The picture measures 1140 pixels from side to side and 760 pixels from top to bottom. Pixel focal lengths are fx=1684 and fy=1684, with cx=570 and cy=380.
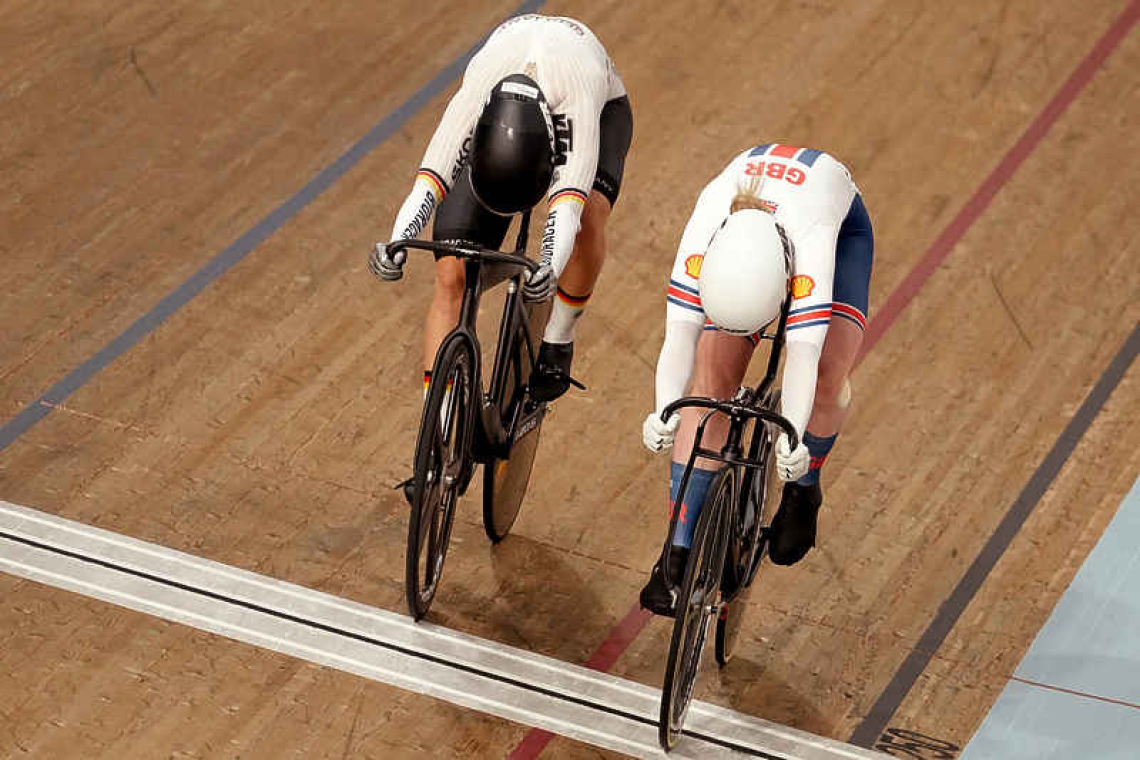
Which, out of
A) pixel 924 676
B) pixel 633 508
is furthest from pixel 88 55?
pixel 924 676

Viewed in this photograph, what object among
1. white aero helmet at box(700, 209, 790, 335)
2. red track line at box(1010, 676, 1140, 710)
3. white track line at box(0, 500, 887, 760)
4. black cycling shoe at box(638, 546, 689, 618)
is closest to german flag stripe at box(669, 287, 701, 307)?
white aero helmet at box(700, 209, 790, 335)

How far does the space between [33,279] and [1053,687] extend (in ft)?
11.2

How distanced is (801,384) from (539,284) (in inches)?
27.4

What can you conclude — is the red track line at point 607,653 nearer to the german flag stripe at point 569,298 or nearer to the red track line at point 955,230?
the red track line at point 955,230

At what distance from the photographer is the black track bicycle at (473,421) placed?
391 centimetres

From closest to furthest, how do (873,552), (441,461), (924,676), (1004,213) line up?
1. (441,461)
2. (924,676)
3. (873,552)
4. (1004,213)

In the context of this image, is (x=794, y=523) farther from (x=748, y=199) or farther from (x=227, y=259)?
(x=227, y=259)

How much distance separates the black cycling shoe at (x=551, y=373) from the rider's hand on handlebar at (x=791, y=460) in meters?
1.01

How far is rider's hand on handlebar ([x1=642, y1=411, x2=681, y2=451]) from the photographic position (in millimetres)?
3650

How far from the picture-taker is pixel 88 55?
22.1ft

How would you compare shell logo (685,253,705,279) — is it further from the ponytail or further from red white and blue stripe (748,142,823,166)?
red white and blue stripe (748,142,823,166)

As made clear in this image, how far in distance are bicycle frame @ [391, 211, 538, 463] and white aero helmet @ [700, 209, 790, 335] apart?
1.95 feet

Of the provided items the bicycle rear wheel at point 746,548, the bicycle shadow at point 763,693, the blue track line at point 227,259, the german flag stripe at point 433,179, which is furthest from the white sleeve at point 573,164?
the blue track line at point 227,259

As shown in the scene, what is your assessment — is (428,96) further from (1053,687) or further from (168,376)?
(1053,687)
